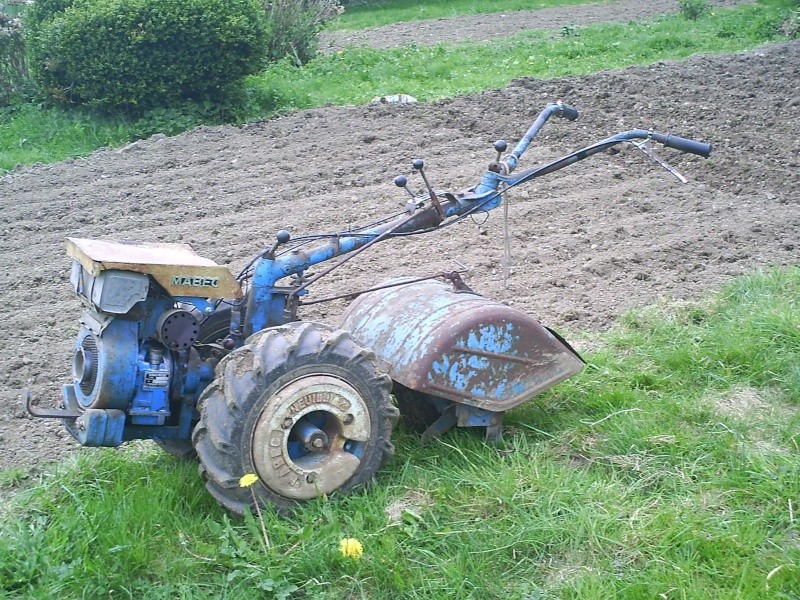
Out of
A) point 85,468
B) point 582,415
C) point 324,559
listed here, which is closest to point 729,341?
point 582,415

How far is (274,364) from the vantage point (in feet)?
11.3

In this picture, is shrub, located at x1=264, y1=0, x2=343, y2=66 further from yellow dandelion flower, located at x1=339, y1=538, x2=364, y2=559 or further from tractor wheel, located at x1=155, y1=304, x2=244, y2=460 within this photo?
yellow dandelion flower, located at x1=339, y1=538, x2=364, y2=559

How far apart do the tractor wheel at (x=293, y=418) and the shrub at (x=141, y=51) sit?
23.7ft

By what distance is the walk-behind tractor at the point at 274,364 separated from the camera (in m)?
3.45

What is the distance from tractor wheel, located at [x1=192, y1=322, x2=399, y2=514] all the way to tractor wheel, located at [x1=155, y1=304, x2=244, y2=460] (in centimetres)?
42

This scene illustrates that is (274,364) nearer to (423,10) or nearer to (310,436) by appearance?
(310,436)

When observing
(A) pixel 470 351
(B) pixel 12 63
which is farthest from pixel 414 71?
(A) pixel 470 351

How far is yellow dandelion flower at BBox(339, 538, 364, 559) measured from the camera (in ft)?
10.8

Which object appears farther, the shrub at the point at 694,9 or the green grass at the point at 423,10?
the green grass at the point at 423,10

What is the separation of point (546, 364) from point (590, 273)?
7.58ft

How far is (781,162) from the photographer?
7.91 m

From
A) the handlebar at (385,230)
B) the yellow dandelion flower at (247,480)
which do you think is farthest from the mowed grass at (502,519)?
the handlebar at (385,230)

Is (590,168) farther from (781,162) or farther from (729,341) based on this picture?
(729,341)

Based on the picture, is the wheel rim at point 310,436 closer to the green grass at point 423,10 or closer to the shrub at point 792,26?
the shrub at point 792,26
